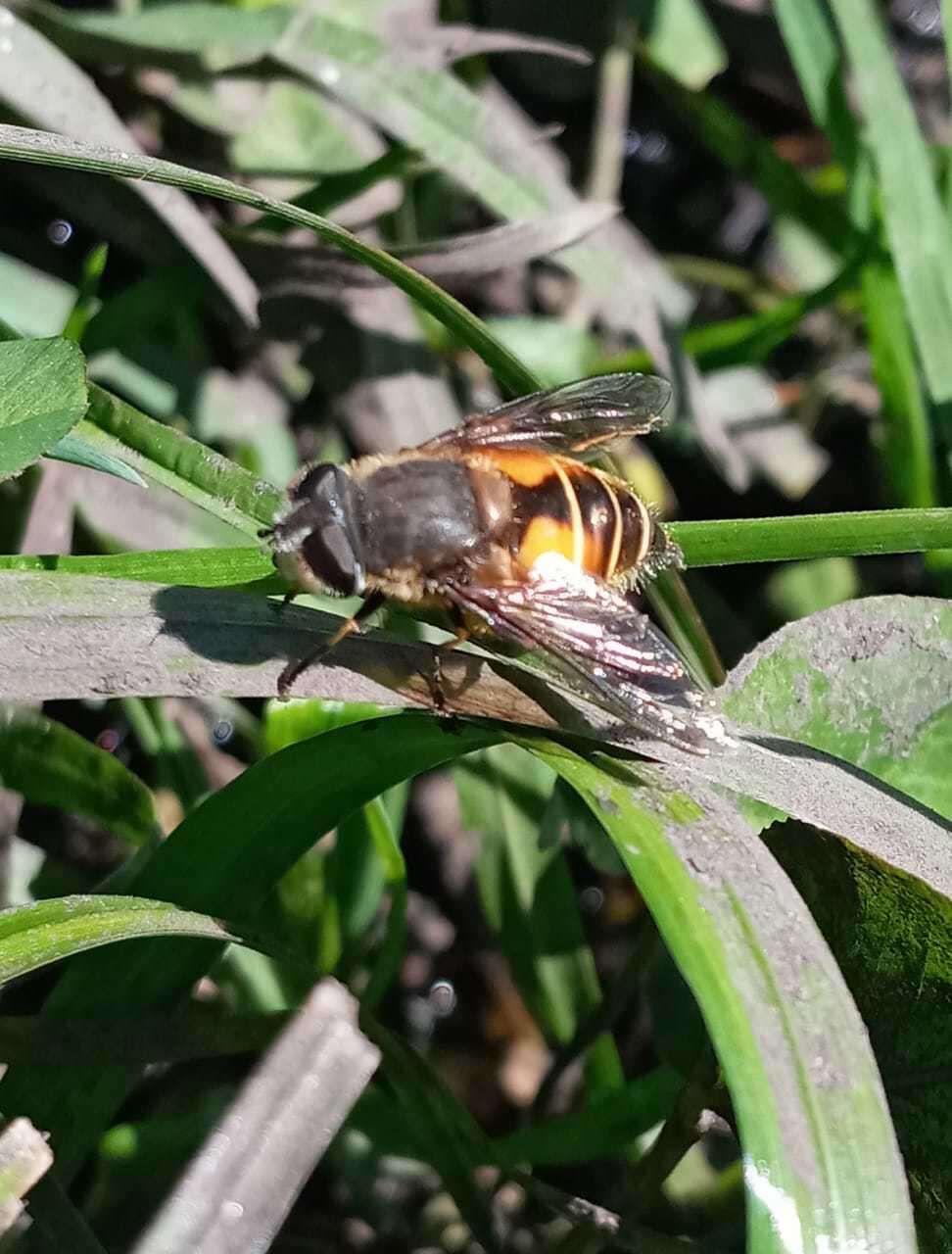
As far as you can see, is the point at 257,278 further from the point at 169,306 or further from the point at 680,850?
the point at 680,850

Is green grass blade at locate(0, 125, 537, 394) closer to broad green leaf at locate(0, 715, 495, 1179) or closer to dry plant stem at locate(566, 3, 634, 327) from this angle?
broad green leaf at locate(0, 715, 495, 1179)

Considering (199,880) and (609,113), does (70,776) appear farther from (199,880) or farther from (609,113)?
(609,113)

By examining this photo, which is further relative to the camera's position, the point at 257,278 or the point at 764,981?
the point at 257,278

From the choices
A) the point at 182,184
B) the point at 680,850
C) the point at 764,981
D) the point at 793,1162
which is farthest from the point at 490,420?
the point at 793,1162

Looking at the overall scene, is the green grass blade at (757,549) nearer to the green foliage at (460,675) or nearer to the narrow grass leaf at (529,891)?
the green foliage at (460,675)

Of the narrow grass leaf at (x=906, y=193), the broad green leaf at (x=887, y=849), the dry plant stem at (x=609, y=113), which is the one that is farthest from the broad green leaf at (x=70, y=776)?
the dry plant stem at (x=609, y=113)

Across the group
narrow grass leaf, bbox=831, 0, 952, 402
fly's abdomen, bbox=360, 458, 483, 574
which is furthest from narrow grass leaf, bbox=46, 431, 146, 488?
narrow grass leaf, bbox=831, 0, 952, 402
